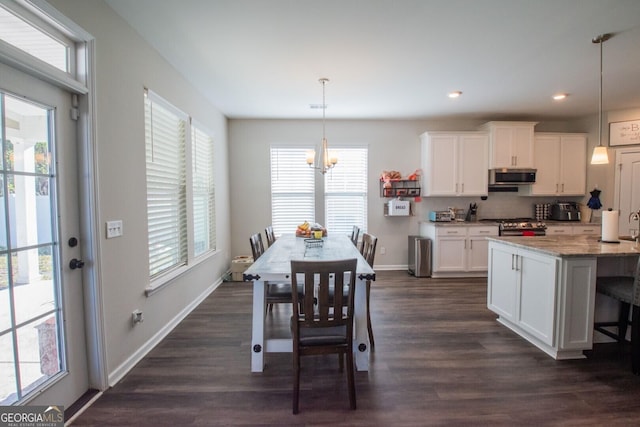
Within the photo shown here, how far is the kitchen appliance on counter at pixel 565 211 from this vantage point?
17.0ft

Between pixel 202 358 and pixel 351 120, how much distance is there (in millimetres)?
4418

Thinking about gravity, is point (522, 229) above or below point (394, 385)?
above

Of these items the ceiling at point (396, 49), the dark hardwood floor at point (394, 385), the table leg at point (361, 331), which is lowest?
the dark hardwood floor at point (394, 385)

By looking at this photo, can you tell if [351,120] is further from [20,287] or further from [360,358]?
[20,287]

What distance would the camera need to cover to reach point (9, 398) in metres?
1.57

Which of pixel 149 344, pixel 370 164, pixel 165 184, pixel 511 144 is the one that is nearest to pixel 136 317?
pixel 149 344

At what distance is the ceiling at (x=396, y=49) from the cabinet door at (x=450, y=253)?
7.05 feet

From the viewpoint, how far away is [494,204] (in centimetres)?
555

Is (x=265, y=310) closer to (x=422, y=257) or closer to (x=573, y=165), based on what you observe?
(x=422, y=257)

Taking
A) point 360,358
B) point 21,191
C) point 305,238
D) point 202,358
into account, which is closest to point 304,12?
point 21,191

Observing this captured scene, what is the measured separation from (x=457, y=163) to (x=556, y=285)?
3083 mm

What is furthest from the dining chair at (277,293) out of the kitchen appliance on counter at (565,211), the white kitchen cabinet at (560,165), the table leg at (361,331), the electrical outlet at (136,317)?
the kitchen appliance on counter at (565,211)

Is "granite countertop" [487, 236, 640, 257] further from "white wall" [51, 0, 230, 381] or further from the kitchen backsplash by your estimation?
"white wall" [51, 0, 230, 381]

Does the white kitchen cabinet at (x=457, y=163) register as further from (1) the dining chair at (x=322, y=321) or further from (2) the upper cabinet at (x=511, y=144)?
(1) the dining chair at (x=322, y=321)
